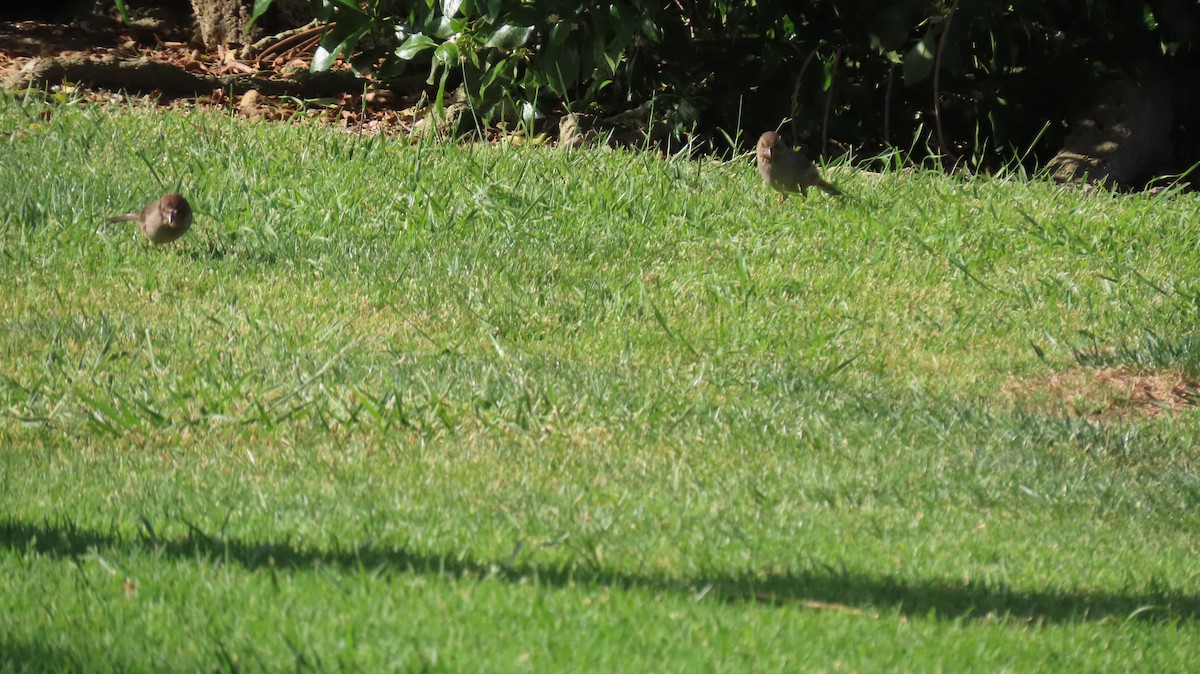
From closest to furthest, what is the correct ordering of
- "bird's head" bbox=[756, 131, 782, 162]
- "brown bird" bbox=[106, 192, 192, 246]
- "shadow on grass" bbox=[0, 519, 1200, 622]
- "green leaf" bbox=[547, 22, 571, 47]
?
"shadow on grass" bbox=[0, 519, 1200, 622] → "brown bird" bbox=[106, 192, 192, 246] → "bird's head" bbox=[756, 131, 782, 162] → "green leaf" bbox=[547, 22, 571, 47]

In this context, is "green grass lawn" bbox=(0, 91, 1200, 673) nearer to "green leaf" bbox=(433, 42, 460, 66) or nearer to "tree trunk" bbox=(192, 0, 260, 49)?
"green leaf" bbox=(433, 42, 460, 66)

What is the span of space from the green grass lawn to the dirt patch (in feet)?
0.09

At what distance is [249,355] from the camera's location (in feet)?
20.6

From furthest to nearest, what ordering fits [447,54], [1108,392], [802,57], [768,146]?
[802,57] → [447,54] → [768,146] → [1108,392]

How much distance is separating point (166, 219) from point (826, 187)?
3982 millimetres

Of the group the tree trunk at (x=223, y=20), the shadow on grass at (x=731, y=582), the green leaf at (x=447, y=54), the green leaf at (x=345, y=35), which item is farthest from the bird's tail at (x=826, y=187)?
the tree trunk at (x=223, y=20)

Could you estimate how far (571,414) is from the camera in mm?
5711

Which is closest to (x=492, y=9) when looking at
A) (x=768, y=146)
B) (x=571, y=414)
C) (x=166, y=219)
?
(x=768, y=146)

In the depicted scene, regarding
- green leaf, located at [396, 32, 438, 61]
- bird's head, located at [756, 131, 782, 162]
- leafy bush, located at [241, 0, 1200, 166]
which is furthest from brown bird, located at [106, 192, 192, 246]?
bird's head, located at [756, 131, 782, 162]

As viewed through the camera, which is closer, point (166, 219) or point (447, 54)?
point (166, 219)

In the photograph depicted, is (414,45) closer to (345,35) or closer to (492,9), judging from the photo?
(345,35)

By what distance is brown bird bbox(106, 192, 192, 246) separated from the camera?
7.32m

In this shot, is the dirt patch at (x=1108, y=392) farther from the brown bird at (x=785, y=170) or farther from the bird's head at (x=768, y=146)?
the bird's head at (x=768, y=146)

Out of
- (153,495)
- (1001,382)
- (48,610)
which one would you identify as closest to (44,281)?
(153,495)
